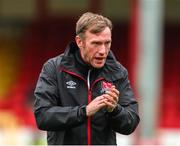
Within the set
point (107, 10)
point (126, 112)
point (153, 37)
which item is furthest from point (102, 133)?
point (107, 10)

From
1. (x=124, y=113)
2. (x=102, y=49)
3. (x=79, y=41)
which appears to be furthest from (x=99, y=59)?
(x=124, y=113)

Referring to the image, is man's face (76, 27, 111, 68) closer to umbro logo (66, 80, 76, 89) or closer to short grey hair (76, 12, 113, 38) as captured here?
short grey hair (76, 12, 113, 38)

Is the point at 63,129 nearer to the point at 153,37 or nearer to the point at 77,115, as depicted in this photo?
the point at 77,115

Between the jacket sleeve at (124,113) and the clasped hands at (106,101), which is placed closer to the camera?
the clasped hands at (106,101)

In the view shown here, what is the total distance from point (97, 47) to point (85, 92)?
0.26 m

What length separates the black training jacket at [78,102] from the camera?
14.6 ft

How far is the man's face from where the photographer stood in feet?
14.6

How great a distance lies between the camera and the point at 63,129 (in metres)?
4.48

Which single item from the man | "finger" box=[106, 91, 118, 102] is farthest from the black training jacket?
"finger" box=[106, 91, 118, 102]

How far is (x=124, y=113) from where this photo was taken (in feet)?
14.6

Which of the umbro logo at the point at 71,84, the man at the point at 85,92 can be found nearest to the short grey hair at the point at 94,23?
the man at the point at 85,92

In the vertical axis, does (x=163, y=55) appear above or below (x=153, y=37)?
below

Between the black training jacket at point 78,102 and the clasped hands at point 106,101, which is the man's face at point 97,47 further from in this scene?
the clasped hands at point 106,101

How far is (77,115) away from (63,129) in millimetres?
127
